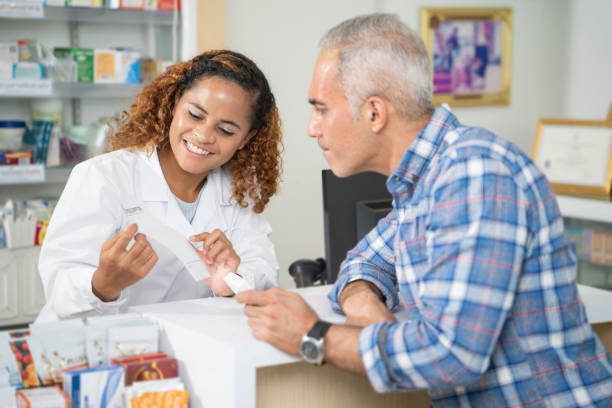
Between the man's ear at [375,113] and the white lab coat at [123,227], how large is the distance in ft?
2.57

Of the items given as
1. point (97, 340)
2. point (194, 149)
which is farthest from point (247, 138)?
point (97, 340)

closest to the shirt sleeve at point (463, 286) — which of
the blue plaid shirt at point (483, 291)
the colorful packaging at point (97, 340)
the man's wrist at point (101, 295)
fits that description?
the blue plaid shirt at point (483, 291)

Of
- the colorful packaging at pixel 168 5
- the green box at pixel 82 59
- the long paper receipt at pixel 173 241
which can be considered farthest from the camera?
the colorful packaging at pixel 168 5

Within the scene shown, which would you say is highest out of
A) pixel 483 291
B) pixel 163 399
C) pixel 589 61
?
pixel 589 61

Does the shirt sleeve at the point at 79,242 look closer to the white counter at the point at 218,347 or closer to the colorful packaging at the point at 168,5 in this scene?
the white counter at the point at 218,347

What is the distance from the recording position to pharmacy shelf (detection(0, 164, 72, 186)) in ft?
11.0

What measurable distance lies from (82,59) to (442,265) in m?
2.85

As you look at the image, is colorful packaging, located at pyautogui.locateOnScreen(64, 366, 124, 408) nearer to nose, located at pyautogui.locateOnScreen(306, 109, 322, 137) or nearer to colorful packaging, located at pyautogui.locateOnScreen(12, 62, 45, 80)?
nose, located at pyautogui.locateOnScreen(306, 109, 322, 137)

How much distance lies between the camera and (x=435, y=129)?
131cm

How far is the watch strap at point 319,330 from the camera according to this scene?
120 centimetres

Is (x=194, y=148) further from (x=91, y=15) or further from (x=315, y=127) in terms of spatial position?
(x=91, y=15)

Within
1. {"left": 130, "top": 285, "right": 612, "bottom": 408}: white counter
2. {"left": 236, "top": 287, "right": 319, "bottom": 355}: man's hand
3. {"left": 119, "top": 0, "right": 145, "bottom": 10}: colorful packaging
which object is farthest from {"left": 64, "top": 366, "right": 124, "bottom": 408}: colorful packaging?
{"left": 119, "top": 0, "right": 145, "bottom": 10}: colorful packaging

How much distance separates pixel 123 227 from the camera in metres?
2.01

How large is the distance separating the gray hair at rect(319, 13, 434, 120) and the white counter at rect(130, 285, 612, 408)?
43 cm
